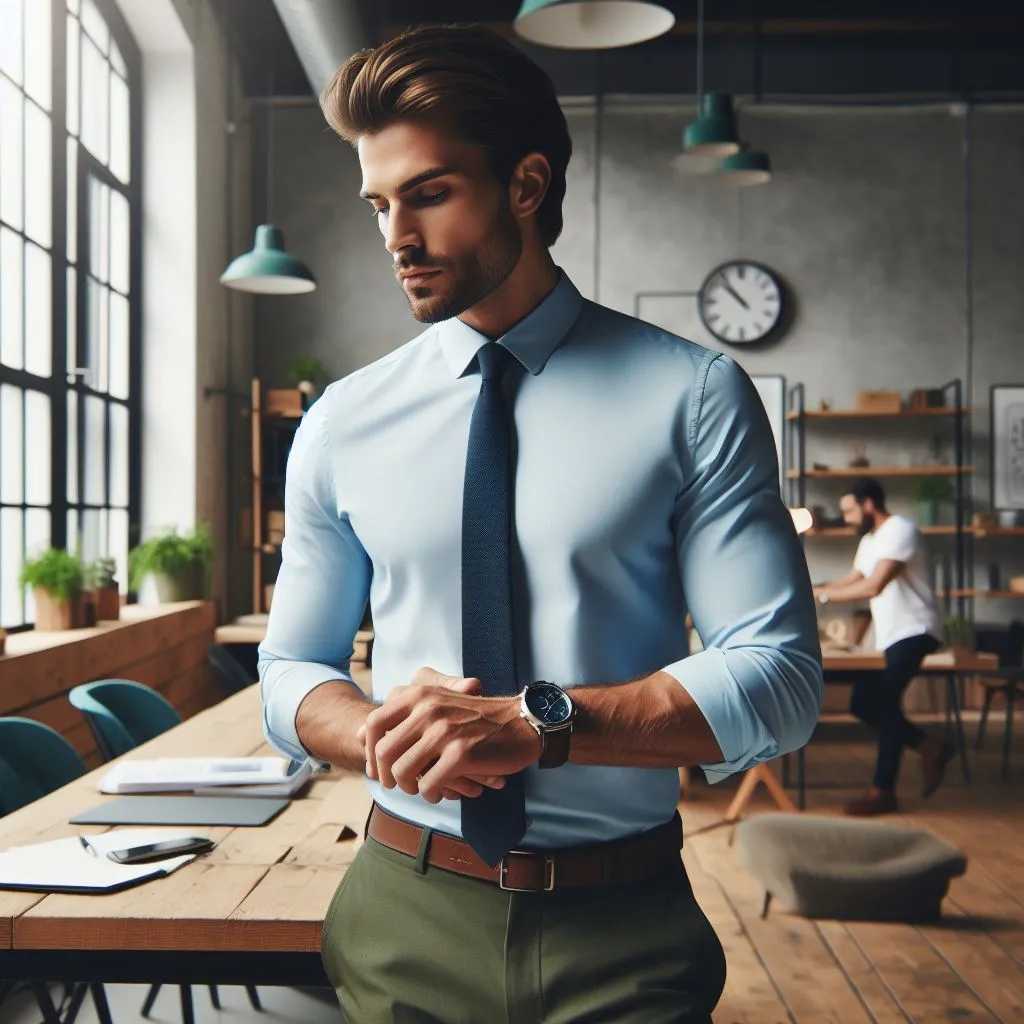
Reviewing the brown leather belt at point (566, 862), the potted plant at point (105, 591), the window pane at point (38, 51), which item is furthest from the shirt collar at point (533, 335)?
the window pane at point (38, 51)

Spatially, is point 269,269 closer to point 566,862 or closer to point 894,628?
point 894,628

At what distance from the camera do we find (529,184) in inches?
49.4

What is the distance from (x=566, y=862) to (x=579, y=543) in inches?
12.4

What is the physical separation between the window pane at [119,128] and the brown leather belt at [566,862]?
5.89 metres

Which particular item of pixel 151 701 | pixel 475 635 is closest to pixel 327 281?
pixel 151 701

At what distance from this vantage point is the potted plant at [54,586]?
4719 mm

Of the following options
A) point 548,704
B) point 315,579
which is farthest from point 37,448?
point 548,704

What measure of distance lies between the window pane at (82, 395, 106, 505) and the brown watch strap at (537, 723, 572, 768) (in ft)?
17.4

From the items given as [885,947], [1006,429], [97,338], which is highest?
[97,338]

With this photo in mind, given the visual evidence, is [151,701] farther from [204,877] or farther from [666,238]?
[666,238]

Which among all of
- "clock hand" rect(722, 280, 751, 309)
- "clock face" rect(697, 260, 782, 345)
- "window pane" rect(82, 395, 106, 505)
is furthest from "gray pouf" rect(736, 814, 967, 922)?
"clock hand" rect(722, 280, 751, 309)

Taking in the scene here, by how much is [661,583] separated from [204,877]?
0.98 metres

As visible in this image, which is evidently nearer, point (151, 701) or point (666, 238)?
point (151, 701)

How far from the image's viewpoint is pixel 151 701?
12.1ft
